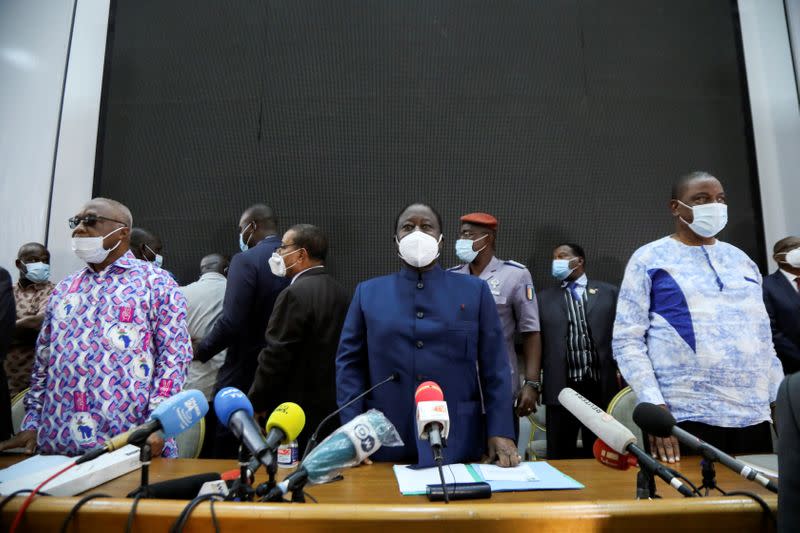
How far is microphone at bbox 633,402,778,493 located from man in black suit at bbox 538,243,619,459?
1826 millimetres

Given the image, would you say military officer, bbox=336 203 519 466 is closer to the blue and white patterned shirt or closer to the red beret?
the blue and white patterned shirt

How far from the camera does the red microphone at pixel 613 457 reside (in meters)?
1.06

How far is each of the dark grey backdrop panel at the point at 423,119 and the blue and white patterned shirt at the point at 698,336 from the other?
1755 mm

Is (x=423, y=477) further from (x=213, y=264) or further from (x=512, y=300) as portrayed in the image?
(x=213, y=264)

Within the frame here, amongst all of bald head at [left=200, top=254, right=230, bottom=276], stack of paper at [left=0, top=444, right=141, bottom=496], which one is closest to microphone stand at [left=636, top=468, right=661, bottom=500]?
stack of paper at [left=0, top=444, right=141, bottom=496]

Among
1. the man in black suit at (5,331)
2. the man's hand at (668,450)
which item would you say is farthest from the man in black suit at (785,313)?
the man in black suit at (5,331)

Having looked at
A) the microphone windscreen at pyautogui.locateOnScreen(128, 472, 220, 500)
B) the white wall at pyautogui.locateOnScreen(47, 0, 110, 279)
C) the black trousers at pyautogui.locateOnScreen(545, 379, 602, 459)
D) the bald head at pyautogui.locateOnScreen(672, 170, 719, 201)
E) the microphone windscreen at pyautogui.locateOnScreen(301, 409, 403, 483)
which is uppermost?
the white wall at pyautogui.locateOnScreen(47, 0, 110, 279)

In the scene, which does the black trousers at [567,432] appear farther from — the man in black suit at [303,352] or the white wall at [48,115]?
the white wall at [48,115]

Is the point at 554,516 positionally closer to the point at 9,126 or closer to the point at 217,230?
the point at 217,230

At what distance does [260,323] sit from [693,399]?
2082mm

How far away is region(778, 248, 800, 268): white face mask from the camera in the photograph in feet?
10.2

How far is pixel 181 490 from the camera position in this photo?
3.60ft

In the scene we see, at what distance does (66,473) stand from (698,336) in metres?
1.93

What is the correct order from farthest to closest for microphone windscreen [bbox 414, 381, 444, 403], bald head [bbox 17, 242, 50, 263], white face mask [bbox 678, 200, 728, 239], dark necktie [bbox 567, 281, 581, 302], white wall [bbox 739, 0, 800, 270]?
1. white wall [bbox 739, 0, 800, 270]
2. bald head [bbox 17, 242, 50, 263]
3. dark necktie [bbox 567, 281, 581, 302]
4. white face mask [bbox 678, 200, 728, 239]
5. microphone windscreen [bbox 414, 381, 444, 403]
